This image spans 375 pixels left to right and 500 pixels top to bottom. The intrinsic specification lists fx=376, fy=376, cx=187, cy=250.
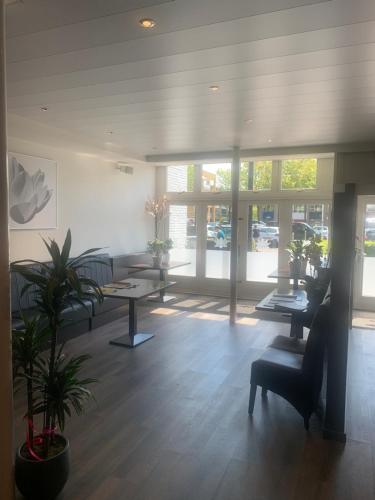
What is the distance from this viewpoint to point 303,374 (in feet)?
9.86

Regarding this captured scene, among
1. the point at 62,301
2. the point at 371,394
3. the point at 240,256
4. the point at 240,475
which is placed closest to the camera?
the point at 62,301

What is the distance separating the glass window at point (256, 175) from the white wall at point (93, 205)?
2102mm

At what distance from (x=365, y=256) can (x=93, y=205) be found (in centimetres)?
495

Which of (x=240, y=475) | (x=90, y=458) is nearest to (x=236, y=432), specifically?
(x=240, y=475)

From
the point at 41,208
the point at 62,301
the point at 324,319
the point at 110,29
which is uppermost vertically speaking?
the point at 110,29

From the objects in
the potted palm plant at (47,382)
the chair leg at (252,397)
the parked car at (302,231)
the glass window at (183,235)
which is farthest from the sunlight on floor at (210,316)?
the potted palm plant at (47,382)

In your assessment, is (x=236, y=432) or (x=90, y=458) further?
(x=236, y=432)

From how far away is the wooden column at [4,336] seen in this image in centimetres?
190

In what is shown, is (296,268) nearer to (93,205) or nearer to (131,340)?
(131,340)

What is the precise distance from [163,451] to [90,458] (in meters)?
0.51

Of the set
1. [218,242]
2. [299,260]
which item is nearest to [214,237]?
[218,242]

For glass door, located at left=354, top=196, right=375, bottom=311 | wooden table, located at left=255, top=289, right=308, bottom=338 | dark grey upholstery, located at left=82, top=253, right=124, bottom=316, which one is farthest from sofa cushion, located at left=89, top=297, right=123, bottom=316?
glass door, located at left=354, top=196, right=375, bottom=311

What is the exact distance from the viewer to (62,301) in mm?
2188

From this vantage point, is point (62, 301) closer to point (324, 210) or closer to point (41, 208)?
point (41, 208)
